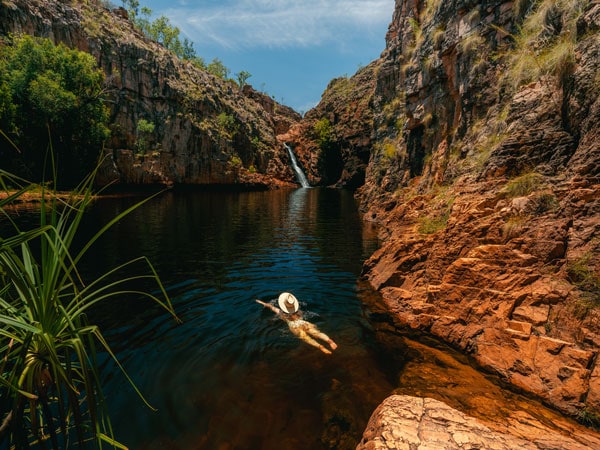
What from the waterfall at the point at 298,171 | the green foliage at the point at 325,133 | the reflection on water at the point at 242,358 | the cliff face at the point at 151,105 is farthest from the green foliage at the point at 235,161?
the reflection on water at the point at 242,358

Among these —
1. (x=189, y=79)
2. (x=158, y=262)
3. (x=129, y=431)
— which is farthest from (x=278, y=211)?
(x=189, y=79)

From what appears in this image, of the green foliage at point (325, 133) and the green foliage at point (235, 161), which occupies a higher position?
the green foliage at point (325, 133)

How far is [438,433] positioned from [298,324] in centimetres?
516

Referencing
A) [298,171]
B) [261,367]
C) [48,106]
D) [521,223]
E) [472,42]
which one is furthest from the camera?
[298,171]

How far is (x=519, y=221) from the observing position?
7.82 meters

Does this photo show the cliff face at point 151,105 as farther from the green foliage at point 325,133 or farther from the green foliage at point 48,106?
the green foliage at point 325,133

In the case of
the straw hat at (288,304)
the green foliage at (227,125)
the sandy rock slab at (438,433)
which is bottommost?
the straw hat at (288,304)

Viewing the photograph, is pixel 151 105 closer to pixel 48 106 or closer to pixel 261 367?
pixel 48 106

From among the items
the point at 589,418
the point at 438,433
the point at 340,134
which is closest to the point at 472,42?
the point at 589,418

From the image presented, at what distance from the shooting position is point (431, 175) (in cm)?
1958

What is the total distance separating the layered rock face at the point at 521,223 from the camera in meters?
5.68

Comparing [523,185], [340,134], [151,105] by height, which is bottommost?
[523,185]

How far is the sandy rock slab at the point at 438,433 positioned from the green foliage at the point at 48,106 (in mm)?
37315

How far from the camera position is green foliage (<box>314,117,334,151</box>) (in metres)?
66.1
